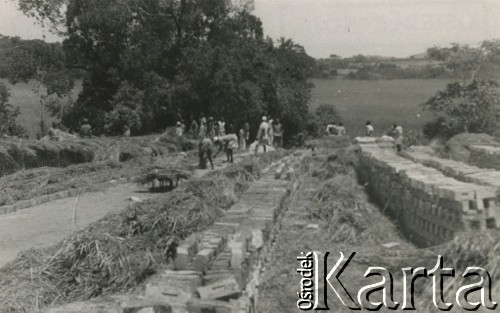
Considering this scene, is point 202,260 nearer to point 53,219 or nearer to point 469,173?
point 469,173

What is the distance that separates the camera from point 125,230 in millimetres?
8719

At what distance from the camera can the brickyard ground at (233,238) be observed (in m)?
5.85

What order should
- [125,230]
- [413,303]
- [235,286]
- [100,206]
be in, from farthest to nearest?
1. [100,206]
2. [125,230]
3. [413,303]
4. [235,286]

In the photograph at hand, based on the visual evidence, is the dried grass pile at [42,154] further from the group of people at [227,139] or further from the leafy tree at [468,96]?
the leafy tree at [468,96]

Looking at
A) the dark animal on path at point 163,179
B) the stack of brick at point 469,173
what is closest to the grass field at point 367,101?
the dark animal on path at point 163,179

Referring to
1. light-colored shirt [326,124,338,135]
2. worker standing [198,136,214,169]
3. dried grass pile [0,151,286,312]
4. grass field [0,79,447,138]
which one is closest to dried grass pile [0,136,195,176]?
worker standing [198,136,214,169]

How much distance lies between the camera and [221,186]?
37.2 ft

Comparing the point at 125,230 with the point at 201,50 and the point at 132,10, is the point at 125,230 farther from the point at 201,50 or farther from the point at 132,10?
the point at 132,10

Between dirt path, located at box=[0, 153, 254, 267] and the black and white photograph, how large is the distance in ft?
0.18

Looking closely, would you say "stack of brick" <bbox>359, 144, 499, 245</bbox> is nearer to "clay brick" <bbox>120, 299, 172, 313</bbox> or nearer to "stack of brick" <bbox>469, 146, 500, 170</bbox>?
"stack of brick" <bbox>469, 146, 500, 170</bbox>

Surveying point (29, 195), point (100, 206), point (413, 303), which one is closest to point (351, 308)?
point (413, 303)

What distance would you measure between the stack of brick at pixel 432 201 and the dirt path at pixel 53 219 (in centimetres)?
544

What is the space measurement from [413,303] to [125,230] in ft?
14.8

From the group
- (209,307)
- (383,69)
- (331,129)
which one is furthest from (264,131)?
(383,69)
